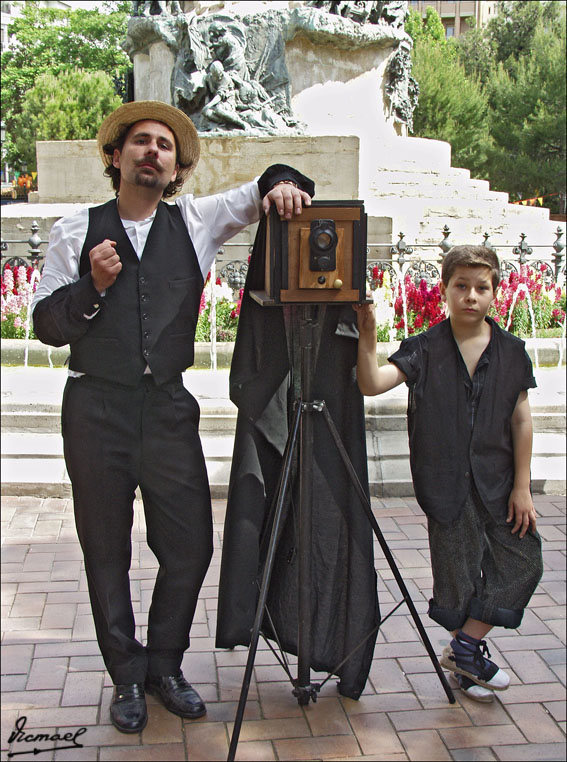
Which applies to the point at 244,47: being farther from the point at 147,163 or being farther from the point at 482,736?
the point at 482,736

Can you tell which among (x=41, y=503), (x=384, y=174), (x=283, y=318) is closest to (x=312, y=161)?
(x=384, y=174)

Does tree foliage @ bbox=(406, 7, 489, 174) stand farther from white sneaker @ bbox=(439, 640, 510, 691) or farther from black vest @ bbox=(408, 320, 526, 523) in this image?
white sneaker @ bbox=(439, 640, 510, 691)

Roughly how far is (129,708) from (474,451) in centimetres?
150

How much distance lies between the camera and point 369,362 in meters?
3.01

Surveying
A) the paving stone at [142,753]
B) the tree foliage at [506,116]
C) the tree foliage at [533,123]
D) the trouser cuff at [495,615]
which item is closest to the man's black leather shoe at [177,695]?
the paving stone at [142,753]

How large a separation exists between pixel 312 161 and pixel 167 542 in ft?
32.0

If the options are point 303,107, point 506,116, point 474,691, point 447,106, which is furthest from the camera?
point 506,116

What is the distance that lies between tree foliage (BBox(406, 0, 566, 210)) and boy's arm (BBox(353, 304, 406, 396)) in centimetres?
2919

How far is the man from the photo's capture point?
290 cm

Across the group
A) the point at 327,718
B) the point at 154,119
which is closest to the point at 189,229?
the point at 154,119

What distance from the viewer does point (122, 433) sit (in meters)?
2.95

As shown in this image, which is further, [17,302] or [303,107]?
[303,107]

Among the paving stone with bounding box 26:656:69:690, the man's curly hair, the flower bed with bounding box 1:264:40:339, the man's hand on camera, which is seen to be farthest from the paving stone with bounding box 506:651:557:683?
the flower bed with bounding box 1:264:40:339

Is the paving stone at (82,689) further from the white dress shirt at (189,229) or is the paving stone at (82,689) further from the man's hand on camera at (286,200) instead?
the man's hand on camera at (286,200)
